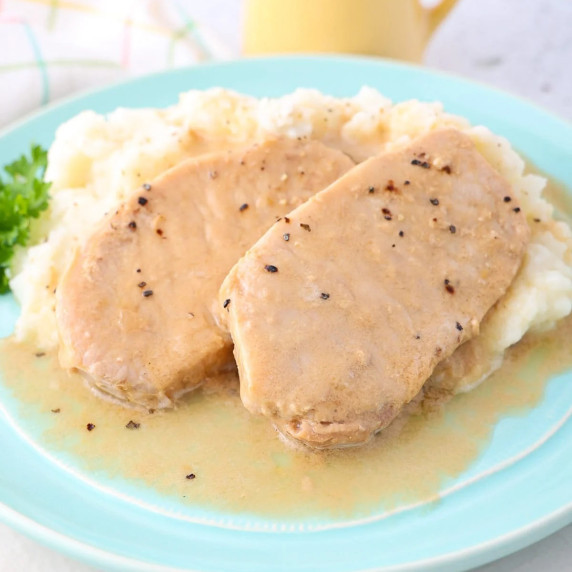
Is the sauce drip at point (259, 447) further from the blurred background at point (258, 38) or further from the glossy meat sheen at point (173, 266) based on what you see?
the blurred background at point (258, 38)

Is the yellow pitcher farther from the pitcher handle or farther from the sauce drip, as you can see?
the sauce drip

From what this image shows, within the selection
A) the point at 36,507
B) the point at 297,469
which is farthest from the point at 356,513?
the point at 36,507

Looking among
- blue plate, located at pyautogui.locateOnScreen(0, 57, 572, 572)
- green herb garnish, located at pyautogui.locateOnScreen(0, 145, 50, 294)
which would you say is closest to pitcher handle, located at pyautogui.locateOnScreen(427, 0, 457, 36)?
green herb garnish, located at pyautogui.locateOnScreen(0, 145, 50, 294)

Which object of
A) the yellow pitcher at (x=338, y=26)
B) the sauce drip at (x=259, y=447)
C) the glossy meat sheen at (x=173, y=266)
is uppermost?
the yellow pitcher at (x=338, y=26)

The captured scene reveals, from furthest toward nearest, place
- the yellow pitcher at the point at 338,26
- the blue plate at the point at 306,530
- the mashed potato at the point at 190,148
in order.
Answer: the yellow pitcher at the point at 338,26 < the mashed potato at the point at 190,148 < the blue plate at the point at 306,530

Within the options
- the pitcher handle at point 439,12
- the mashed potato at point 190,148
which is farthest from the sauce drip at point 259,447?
the pitcher handle at point 439,12

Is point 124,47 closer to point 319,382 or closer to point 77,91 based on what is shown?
point 77,91
